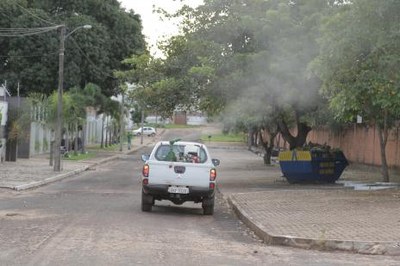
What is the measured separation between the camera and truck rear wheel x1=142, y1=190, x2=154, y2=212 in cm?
1455

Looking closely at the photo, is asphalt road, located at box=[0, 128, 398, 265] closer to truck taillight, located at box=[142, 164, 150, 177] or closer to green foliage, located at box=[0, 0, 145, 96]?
truck taillight, located at box=[142, 164, 150, 177]

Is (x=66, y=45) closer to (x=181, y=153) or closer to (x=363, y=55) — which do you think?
(x=181, y=153)

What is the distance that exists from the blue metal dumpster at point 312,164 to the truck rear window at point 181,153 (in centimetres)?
848

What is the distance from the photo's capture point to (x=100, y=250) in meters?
9.12

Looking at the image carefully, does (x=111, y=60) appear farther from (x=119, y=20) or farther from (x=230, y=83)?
(x=230, y=83)

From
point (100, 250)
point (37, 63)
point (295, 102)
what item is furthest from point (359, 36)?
point (37, 63)

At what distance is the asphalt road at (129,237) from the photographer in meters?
8.68

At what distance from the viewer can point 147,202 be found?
14.7m

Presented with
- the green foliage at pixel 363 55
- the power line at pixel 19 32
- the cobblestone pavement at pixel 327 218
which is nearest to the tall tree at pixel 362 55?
the green foliage at pixel 363 55

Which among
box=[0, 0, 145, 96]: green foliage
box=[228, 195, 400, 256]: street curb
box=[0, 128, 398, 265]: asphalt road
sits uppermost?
box=[0, 0, 145, 96]: green foliage

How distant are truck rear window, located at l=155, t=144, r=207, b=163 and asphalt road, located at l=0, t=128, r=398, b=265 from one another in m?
1.30

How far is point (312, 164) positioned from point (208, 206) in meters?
9.17

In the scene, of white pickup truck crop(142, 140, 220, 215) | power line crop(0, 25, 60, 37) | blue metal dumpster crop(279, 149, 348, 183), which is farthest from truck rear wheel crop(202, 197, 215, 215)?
power line crop(0, 25, 60, 37)

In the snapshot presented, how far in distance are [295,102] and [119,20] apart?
86.9 feet
